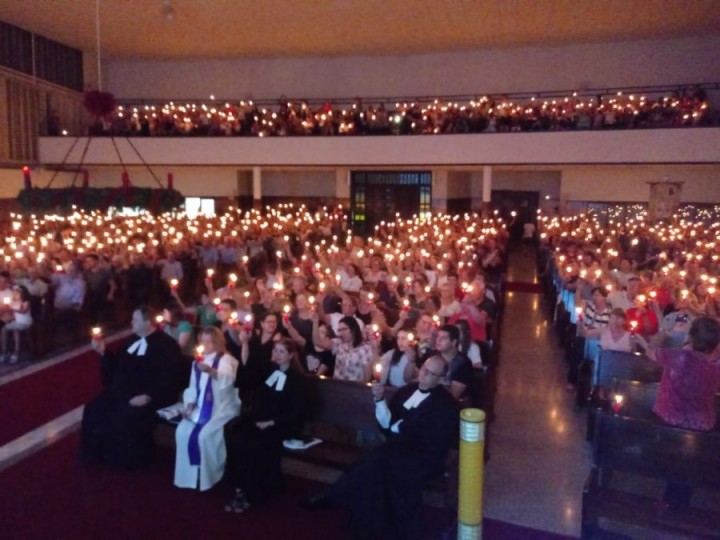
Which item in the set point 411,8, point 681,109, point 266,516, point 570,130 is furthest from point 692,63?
point 266,516

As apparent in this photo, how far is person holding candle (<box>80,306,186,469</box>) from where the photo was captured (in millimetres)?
5719

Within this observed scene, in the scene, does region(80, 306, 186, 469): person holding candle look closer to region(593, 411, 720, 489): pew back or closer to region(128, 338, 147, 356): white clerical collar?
region(128, 338, 147, 356): white clerical collar

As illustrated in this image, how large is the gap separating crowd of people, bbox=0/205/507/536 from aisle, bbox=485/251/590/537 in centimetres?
78

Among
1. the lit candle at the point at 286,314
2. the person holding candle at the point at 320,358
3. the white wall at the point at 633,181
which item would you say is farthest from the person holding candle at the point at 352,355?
the white wall at the point at 633,181

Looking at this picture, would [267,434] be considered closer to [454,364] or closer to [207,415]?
[207,415]

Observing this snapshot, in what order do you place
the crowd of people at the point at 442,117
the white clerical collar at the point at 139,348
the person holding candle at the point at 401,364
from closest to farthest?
the person holding candle at the point at 401,364, the white clerical collar at the point at 139,348, the crowd of people at the point at 442,117

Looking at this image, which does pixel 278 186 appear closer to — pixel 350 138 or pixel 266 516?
pixel 350 138

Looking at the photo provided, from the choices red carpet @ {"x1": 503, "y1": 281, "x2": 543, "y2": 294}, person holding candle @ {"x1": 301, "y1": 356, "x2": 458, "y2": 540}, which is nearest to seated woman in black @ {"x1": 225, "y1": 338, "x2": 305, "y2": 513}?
person holding candle @ {"x1": 301, "y1": 356, "x2": 458, "y2": 540}

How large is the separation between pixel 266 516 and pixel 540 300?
33.0 ft

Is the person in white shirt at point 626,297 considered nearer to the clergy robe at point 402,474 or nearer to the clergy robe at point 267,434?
the clergy robe at point 402,474

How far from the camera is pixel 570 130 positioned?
18.6 metres

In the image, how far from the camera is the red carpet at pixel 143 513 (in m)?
4.75

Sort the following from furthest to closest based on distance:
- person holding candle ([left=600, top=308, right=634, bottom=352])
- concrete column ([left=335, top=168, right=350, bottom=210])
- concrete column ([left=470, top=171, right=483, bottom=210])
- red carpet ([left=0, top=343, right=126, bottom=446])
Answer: concrete column ([left=470, top=171, right=483, bottom=210]) → concrete column ([left=335, top=168, right=350, bottom=210]) → red carpet ([left=0, top=343, right=126, bottom=446]) → person holding candle ([left=600, top=308, right=634, bottom=352])

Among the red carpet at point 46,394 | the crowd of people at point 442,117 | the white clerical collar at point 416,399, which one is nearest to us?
the white clerical collar at point 416,399
